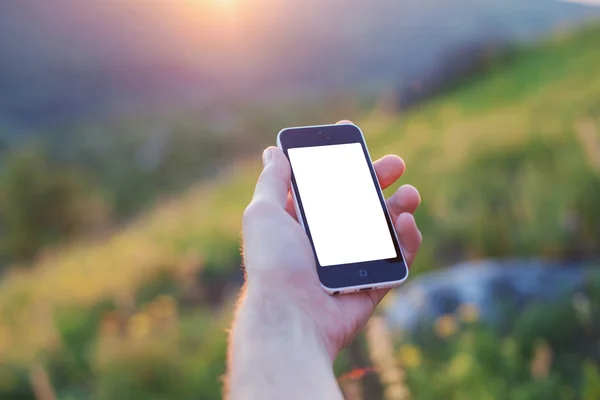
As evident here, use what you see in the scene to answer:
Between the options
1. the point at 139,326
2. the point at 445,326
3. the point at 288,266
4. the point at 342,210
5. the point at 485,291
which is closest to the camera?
the point at 288,266

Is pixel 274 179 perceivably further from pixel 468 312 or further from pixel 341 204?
pixel 468 312

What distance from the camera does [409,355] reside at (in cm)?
318

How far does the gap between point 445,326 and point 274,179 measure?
6.26ft

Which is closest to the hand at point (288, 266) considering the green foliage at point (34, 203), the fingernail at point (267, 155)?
the fingernail at point (267, 155)

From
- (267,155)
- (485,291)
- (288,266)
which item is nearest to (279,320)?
(288,266)

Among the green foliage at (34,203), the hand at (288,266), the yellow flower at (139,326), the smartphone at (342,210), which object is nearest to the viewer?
the hand at (288,266)

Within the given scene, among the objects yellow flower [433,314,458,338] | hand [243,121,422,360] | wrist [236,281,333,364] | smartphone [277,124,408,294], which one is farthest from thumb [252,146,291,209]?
yellow flower [433,314,458,338]

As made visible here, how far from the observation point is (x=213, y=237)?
5.46 m

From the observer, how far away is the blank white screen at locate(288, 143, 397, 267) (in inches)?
75.4

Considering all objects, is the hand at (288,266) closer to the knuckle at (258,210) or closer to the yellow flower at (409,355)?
the knuckle at (258,210)

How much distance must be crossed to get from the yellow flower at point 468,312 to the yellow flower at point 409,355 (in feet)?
1.05

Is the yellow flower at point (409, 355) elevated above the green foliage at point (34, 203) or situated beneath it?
elevated above

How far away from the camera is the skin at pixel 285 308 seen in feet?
4.10

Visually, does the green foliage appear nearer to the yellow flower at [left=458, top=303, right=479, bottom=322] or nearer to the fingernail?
the yellow flower at [left=458, top=303, right=479, bottom=322]
